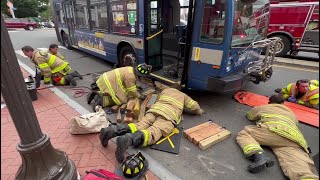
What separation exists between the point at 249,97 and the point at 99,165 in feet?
12.6

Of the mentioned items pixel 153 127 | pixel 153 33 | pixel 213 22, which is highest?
pixel 213 22

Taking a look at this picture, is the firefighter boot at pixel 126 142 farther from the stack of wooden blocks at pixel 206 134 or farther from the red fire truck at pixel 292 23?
the red fire truck at pixel 292 23

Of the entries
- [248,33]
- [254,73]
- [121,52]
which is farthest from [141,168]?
[121,52]

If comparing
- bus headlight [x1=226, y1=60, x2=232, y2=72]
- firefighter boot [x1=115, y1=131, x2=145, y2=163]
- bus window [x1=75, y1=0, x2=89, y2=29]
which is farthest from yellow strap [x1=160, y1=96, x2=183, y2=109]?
bus window [x1=75, y1=0, x2=89, y2=29]

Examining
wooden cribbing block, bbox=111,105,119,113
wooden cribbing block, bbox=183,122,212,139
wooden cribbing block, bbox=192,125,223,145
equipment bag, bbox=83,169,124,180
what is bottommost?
wooden cribbing block, bbox=192,125,223,145

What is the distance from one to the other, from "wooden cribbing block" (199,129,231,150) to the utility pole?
1.83 meters

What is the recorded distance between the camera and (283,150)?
9.68ft

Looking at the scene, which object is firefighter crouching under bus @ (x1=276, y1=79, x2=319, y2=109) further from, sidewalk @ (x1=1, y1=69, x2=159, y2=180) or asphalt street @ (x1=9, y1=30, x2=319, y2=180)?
sidewalk @ (x1=1, y1=69, x2=159, y2=180)

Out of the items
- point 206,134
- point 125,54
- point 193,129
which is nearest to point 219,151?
point 206,134

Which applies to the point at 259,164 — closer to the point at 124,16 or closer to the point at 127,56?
the point at 127,56

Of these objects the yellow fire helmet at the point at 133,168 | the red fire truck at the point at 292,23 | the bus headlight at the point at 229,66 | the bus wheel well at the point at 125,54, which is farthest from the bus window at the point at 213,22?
the red fire truck at the point at 292,23

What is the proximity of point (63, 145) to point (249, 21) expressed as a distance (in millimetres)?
4173

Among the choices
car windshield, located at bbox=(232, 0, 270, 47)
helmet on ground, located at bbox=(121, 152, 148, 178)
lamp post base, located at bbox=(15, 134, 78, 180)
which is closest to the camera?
lamp post base, located at bbox=(15, 134, 78, 180)

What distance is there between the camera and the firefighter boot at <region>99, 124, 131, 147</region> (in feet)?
9.74
